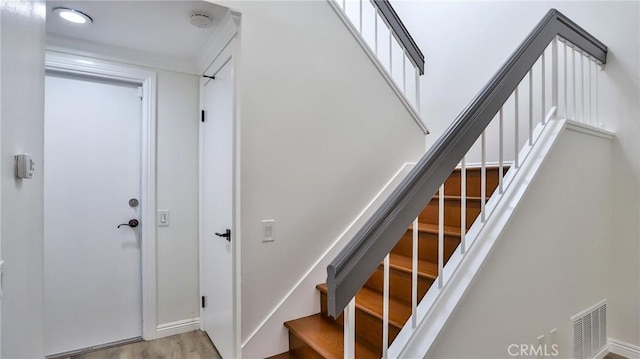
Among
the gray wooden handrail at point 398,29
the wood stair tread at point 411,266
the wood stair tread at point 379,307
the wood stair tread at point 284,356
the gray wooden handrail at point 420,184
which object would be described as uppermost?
the gray wooden handrail at point 398,29

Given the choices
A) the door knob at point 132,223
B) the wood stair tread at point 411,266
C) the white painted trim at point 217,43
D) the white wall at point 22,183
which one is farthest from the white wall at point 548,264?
the door knob at point 132,223

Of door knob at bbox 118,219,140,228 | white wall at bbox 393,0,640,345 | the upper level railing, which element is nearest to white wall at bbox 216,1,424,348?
the upper level railing

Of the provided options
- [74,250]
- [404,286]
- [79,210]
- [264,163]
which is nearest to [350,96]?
[264,163]

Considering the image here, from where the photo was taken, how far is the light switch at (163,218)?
2549 mm

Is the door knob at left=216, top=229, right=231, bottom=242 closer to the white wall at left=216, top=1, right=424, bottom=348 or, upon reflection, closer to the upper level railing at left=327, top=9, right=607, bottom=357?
the white wall at left=216, top=1, right=424, bottom=348

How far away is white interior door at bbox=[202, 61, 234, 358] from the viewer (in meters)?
2.04

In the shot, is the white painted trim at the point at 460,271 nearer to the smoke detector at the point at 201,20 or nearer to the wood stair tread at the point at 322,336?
the wood stair tread at the point at 322,336

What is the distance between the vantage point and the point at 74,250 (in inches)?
91.8

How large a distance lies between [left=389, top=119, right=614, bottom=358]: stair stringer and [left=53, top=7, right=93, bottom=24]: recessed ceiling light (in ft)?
8.13

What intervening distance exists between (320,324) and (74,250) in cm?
192

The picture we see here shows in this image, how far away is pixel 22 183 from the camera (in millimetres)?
1142

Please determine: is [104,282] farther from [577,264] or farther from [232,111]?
[577,264]

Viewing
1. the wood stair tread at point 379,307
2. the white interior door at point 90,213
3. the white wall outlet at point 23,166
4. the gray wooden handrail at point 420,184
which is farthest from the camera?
the white interior door at point 90,213

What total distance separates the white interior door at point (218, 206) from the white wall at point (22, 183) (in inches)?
35.0
